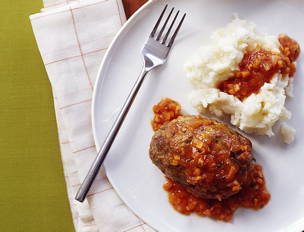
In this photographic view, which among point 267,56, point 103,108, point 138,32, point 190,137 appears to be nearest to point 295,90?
point 267,56

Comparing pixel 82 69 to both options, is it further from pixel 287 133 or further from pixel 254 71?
pixel 287 133

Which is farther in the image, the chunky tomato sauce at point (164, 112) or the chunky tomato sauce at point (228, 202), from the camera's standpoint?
A: the chunky tomato sauce at point (164, 112)

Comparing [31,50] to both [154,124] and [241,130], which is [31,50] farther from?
[241,130]

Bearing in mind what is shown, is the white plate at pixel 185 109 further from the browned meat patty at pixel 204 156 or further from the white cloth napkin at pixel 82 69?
the browned meat patty at pixel 204 156

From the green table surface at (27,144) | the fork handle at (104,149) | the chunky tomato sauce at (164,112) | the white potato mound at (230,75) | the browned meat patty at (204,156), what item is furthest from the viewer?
the green table surface at (27,144)

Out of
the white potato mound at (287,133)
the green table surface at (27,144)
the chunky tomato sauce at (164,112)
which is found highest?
the white potato mound at (287,133)

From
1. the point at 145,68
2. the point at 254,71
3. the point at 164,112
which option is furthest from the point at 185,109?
the point at 254,71

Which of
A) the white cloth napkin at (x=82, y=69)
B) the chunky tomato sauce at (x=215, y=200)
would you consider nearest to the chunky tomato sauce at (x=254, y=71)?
the chunky tomato sauce at (x=215, y=200)
